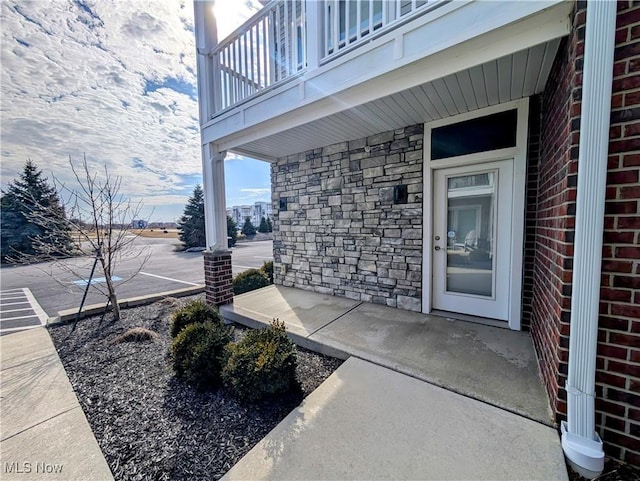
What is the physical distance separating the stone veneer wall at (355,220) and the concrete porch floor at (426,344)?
0.44 m

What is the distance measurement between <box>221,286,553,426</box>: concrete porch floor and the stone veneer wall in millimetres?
445

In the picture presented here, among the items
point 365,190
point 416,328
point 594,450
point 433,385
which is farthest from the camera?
point 365,190

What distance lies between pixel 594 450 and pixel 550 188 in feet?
5.68

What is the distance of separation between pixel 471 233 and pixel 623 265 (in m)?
1.87

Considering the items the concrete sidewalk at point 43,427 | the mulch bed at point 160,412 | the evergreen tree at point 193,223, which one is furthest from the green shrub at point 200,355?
the evergreen tree at point 193,223

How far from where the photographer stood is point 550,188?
2029 millimetres

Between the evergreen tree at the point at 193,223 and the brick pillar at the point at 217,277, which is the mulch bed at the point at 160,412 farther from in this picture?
the evergreen tree at the point at 193,223

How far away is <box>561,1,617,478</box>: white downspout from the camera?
1283mm

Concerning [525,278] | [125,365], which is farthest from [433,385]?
[125,365]

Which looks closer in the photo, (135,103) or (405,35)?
(405,35)

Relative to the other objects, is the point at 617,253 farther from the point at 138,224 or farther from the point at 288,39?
the point at 138,224

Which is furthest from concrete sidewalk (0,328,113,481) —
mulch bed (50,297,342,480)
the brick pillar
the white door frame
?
the white door frame

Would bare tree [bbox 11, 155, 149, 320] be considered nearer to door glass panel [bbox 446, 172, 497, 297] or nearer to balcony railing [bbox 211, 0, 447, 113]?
balcony railing [bbox 211, 0, 447, 113]

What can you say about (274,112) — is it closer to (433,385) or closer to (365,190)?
(365,190)
